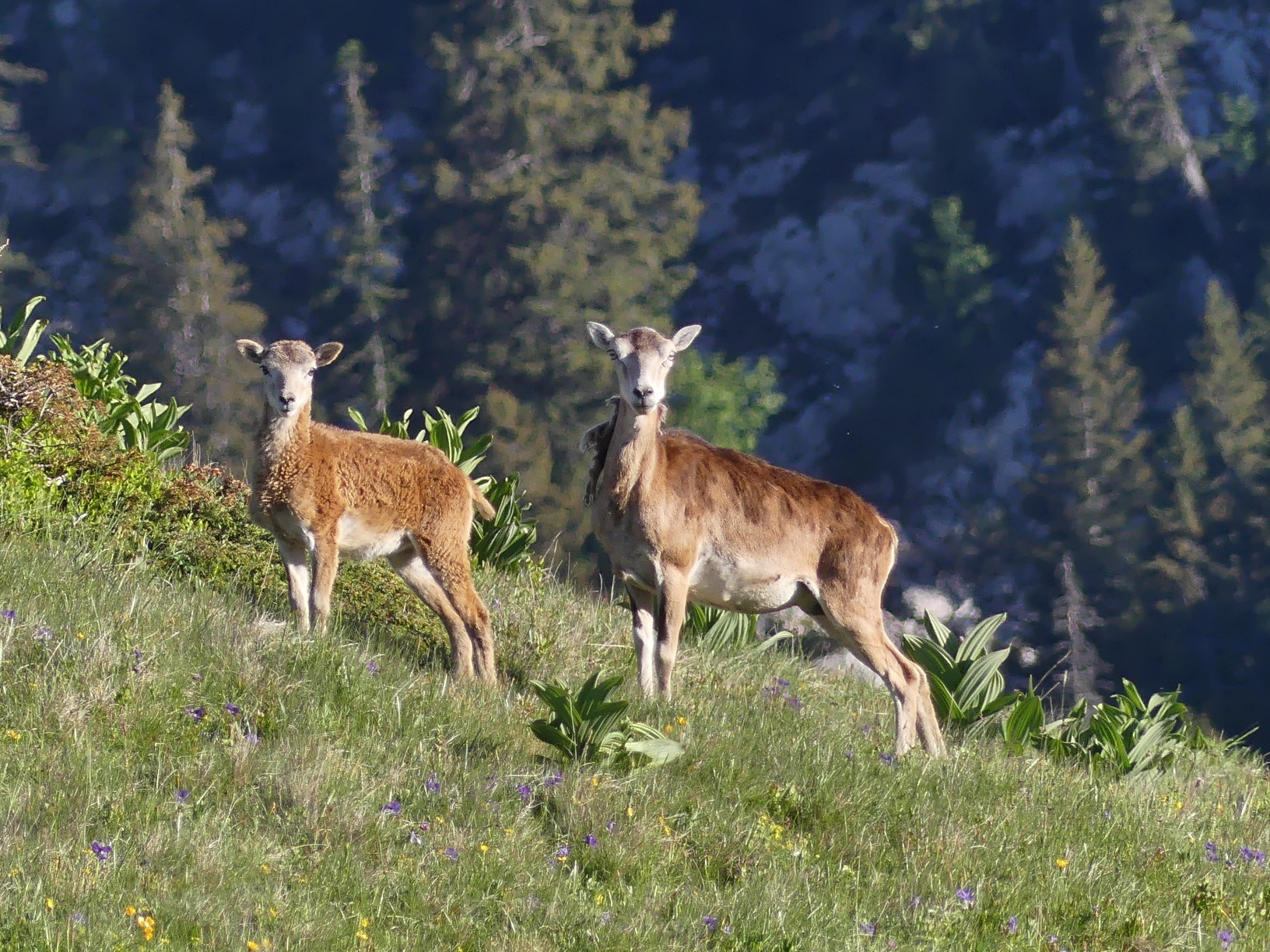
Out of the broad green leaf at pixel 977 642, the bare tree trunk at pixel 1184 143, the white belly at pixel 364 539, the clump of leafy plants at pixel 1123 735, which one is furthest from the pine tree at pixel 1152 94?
the white belly at pixel 364 539

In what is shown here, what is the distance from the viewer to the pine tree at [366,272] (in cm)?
6303

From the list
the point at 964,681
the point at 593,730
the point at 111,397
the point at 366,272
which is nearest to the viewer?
the point at 593,730

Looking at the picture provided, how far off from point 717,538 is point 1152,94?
68053 mm

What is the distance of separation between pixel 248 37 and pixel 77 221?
64.9ft

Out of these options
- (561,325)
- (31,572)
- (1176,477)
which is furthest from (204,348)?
(31,572)

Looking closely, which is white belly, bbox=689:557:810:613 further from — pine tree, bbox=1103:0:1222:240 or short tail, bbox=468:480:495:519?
pine tree, bbox=1103:0:1222:240

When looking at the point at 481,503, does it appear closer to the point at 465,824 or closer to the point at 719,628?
the point at 719,628

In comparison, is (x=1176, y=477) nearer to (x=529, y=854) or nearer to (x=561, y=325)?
(x=561, y=325)

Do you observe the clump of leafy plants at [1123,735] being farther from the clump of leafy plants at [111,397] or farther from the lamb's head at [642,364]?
the clump of leafy plants at [111,397]

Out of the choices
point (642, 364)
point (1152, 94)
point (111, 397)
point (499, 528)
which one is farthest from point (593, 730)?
point (1152, 94)

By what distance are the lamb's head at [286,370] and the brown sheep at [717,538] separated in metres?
1.84

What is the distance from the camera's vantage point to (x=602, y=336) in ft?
31.6

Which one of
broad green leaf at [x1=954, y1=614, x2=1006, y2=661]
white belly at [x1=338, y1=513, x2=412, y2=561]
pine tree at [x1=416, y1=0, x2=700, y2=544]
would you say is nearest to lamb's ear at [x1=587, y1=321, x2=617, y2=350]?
white belly at [x1=338, y1=513, x2=412, y2=561]

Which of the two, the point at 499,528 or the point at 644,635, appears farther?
the point at 499,528
